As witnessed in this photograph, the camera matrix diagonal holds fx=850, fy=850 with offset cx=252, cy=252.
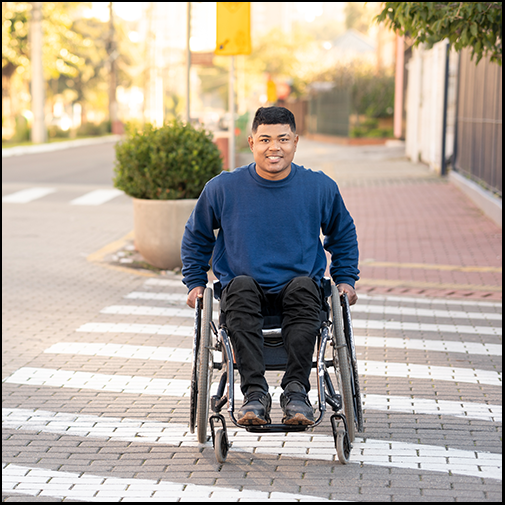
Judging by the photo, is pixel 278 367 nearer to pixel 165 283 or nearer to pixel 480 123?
pixel 165 283

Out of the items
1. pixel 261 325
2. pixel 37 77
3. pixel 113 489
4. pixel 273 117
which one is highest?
pixel 37 77

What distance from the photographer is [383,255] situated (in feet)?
34.4

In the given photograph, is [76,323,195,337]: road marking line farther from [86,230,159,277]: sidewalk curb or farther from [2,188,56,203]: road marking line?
[2,188,56,203]: road marking line

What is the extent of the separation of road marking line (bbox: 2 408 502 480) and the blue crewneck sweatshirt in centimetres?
85

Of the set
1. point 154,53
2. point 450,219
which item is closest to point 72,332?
point 450,219

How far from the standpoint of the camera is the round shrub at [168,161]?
369 inches

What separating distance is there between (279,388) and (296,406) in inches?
56.7

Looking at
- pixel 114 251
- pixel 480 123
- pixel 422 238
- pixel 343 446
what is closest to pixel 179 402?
Answer: pixel 343 446

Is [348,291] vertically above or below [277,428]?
above

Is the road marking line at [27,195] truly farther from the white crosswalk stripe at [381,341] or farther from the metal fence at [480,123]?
the white crosswalk stripe at [381,341]

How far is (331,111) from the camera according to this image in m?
41.6

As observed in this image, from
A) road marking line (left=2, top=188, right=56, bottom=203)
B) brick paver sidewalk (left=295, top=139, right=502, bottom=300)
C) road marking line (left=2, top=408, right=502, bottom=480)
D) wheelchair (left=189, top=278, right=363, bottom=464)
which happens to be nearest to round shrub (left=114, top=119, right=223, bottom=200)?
brick paver sidewalk (left=295, top=139, right=502, bottom=300)

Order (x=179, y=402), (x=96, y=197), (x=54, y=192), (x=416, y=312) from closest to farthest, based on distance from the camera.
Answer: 1. (x=179, y=402)
2. (x=416, y=312)
3. (x=96, y=197)
4. (x=54, y=192)

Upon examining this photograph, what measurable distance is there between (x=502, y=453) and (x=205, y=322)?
1.65 meters
